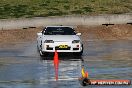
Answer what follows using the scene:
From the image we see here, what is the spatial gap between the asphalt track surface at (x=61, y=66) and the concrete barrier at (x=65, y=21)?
6.39 meters

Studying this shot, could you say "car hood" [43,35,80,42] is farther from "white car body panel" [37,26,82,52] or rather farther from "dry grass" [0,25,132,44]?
"dry grass" [0,25,132,44]

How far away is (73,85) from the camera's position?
1706 cm

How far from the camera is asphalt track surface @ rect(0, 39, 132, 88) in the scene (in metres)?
18.0

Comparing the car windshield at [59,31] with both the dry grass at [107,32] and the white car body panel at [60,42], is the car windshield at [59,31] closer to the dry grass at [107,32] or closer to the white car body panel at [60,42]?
the white car body panel at [60,42]

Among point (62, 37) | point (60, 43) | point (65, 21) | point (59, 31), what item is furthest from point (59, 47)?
point (65, 21)

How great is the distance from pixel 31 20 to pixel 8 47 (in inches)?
313

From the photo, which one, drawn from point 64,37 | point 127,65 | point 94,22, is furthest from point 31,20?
point 127,65

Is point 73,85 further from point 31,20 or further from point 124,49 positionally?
point 31,20

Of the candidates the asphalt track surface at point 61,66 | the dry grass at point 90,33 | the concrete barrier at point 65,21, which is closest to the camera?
the asphalt track surface at point 61,66

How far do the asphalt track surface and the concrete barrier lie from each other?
6388 mm

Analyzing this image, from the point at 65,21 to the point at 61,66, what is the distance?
18142mm

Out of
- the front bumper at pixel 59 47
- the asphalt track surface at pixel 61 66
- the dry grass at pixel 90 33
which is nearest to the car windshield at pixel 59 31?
the asphalt track surface at pixel 61 66

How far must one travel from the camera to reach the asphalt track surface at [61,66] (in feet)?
59.0

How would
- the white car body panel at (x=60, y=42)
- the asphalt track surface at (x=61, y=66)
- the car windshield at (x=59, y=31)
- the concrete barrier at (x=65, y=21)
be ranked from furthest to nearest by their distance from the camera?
1. the concrete barrier at (x=65, y=21)
2. the car windshield at (x=59, y=31)
3. the white car body panel at (x=60, y=42)
4. the asphalt track surface at (x=61, y=66)
